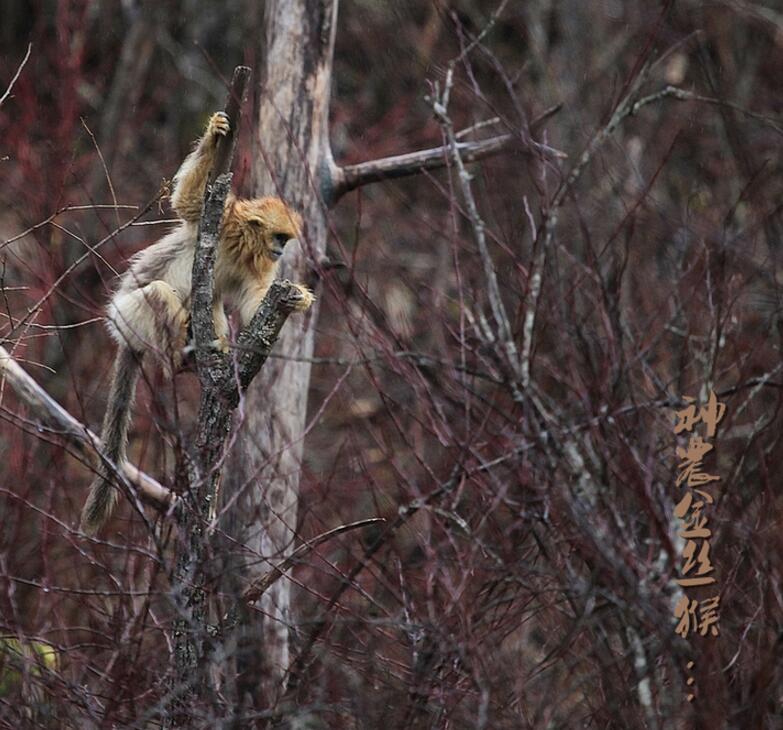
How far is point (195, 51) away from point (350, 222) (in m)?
2.68

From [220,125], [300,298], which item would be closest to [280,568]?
[300,298]

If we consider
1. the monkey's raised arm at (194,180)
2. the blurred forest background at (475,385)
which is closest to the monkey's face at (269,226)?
the blurred forest background at (475,385)

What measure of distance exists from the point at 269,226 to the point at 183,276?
0.48m

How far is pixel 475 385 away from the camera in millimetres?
8531

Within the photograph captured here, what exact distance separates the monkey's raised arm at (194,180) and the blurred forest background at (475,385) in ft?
0.91

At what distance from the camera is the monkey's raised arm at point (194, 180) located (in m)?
5.39

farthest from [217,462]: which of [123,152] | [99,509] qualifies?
[123,152]

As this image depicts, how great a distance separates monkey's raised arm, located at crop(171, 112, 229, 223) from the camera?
5.39m

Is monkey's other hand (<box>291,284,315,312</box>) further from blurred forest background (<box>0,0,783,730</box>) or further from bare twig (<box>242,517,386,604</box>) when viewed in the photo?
bare twig (<box>242,517,386,604</box>)

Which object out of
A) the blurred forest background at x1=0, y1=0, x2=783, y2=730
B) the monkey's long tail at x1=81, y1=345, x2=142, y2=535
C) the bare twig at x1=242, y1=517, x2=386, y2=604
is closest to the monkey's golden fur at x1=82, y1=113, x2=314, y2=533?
the monkey's long tail at x1=81, y1=345, x2=142, y2=535

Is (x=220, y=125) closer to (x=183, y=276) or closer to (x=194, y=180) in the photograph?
(x=194, y=180)

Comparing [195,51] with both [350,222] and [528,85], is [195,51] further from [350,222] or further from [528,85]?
[528,85]

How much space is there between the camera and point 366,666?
4219 mm

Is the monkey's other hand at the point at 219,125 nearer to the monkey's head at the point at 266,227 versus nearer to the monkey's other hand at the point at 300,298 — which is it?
the monkey's other hand at the point at 300,298
